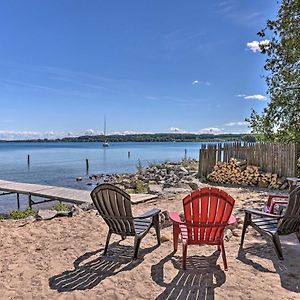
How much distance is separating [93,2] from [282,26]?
21.1 ft

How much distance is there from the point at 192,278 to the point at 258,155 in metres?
8.42

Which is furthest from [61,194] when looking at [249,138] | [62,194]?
[249,138]

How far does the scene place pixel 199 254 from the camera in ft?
13.6

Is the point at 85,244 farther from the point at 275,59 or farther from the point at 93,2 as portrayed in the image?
the point at 93,2

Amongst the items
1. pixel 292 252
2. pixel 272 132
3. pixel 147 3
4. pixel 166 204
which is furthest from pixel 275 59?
pixel 292 252

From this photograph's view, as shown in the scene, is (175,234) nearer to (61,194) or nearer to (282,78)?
(61,194)

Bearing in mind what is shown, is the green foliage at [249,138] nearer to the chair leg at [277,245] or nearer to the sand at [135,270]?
the sand at [135,270]

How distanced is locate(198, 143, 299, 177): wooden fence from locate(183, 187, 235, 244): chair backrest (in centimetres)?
744

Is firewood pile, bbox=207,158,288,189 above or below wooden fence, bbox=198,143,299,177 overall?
below

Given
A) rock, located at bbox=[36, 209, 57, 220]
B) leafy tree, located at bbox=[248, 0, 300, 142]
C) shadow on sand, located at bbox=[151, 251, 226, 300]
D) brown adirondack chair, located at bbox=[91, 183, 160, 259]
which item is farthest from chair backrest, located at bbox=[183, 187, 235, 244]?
leafy tree, located at bbox=[248, 0, 300, 142]

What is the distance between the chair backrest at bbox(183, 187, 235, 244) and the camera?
11.9 feet

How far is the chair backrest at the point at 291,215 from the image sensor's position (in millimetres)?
3811

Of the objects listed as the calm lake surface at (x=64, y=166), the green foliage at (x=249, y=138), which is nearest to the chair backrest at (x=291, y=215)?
the green foliage at (x=249, y=138)

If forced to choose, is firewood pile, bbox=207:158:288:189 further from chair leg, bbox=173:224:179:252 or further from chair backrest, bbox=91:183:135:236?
chair backrest, bbox=91:183:135:236
